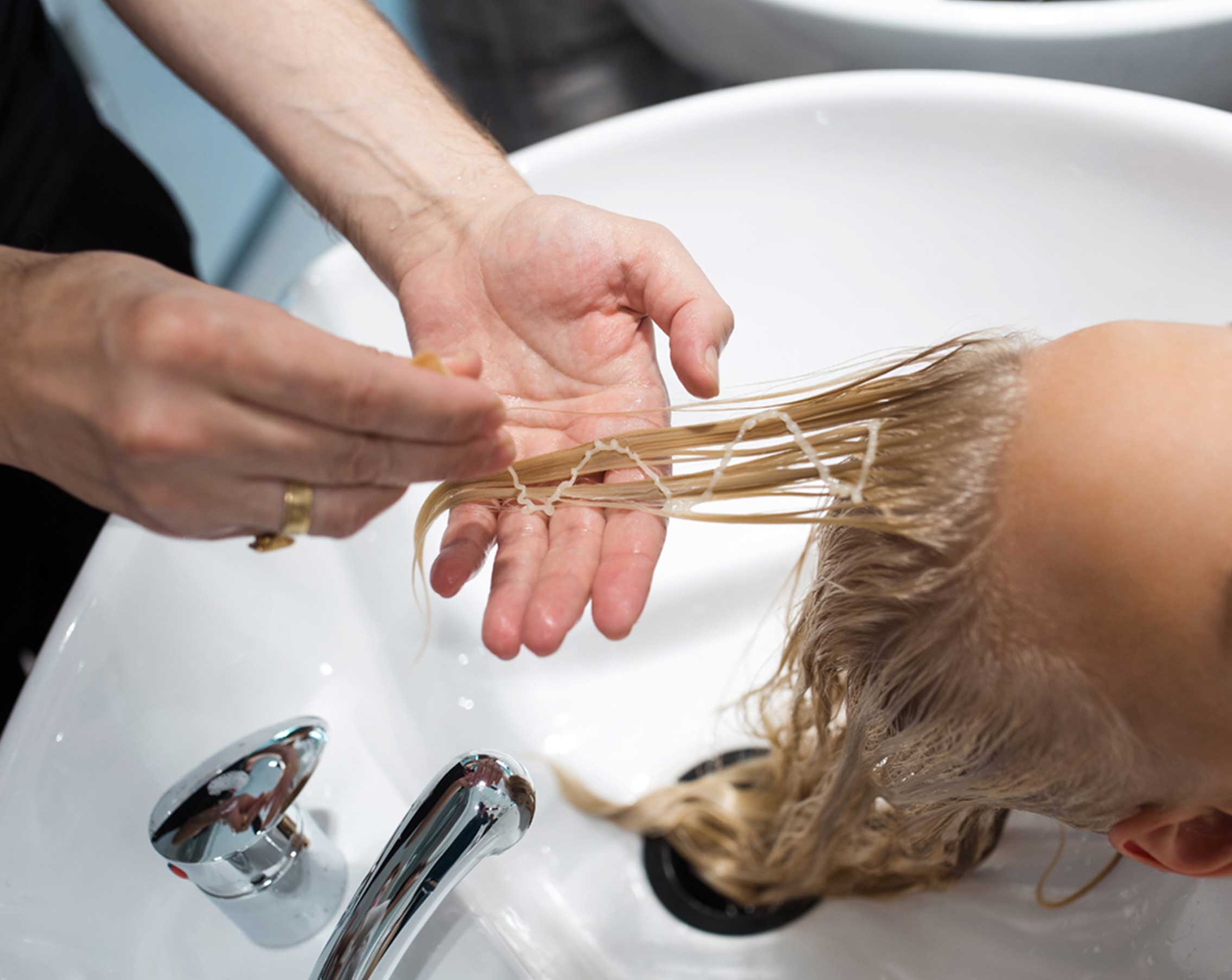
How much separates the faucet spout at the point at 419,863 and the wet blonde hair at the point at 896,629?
6.7 inches

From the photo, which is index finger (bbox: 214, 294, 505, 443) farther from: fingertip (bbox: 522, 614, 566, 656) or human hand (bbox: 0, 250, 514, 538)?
fingertip (bbox: 522, 614, 566, 656)

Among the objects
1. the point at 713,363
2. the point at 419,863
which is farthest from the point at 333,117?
the point at 419,863

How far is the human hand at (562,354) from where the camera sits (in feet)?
1.76

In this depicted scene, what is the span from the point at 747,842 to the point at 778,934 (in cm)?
6

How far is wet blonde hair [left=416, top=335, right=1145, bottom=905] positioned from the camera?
1.41 ft

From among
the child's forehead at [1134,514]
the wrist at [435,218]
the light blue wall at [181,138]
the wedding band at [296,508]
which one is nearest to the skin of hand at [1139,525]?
the child's forehead at [1134,514]

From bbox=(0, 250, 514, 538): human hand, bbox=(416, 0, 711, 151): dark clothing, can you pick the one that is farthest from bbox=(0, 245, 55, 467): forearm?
bbox=(416, 0, 711, 151): dark clothing

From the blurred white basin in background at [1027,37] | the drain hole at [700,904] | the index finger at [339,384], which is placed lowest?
the drain hole at [700,904]

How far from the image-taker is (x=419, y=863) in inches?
18.8

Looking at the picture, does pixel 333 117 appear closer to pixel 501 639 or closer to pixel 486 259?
pixel 486 259

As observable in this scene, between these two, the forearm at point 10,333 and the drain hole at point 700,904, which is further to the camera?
the drain hole at point 700,904

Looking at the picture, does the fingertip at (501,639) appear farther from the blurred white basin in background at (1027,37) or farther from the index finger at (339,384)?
the blurred white basin in background at (1027,37)

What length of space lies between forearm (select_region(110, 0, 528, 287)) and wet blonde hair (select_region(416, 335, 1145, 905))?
0.82 feet

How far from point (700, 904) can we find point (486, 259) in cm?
47
